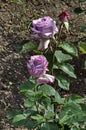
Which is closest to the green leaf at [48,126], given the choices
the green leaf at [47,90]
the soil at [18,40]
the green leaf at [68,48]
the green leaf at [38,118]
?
the green leaf at [38,118]

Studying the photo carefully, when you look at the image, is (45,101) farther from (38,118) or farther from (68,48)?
(68,48)

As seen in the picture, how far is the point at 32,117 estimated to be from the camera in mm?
1705

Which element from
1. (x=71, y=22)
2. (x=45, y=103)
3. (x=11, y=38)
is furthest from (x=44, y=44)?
(x=71, y=22)

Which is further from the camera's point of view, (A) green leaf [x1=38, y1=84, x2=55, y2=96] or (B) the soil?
(B) the soil

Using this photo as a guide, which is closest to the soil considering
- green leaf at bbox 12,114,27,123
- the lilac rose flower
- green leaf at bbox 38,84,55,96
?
green leaf at bbox 12,114,27,123

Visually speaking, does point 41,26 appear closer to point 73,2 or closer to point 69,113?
point 69,113

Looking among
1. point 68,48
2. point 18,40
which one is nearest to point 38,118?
point 68,48

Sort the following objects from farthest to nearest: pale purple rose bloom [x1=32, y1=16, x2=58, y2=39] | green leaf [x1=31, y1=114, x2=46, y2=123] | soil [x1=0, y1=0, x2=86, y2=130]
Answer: soil [x1=0, y1=0, x2=86, y2=130]
green leaf [x1=31, y1=114, x2=46, y2=123]
pale purple rose bloom [x1=32, y1=16, x2=58, y2=39]

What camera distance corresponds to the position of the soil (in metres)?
2.33

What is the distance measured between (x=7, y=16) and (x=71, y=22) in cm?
44

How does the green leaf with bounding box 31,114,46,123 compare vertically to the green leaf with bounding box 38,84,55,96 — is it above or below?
below

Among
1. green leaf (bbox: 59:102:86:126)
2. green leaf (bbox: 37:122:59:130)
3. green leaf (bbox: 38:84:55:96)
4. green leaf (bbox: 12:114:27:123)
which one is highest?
green leaf (bbox: 38:84:55:96)

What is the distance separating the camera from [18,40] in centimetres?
262

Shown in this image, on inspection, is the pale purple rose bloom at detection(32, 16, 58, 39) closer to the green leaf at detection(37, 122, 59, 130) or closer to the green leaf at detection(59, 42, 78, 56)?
the green leaf at detection(59, 42, 78, 56)
